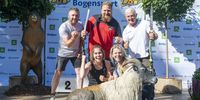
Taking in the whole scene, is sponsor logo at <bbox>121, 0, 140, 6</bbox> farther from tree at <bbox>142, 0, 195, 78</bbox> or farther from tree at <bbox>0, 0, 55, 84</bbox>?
tree at <bbox>0, 0, 55, 84</bbox>

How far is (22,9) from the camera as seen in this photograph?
9094 millimetres

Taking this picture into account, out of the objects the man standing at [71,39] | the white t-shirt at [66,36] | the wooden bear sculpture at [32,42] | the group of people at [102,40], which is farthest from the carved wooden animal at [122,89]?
the wooden bear sculpture at [32,42]

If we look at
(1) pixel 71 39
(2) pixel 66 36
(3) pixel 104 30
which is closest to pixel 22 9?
(2) pixel 66 36

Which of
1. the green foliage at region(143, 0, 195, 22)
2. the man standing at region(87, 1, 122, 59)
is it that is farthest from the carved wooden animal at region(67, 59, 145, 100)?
the green foliage at region(143, 0, 195, 22)

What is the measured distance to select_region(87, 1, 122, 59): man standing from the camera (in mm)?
6906

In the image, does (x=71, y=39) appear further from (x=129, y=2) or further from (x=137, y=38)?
(x=129, y=2)

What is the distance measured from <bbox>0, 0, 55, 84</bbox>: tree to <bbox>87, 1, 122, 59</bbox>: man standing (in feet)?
7.97

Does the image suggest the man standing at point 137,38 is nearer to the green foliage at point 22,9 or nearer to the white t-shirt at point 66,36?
the white t-shirt at point 66,36

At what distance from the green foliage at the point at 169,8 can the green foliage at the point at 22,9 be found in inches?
94.5

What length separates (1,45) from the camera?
430 inches

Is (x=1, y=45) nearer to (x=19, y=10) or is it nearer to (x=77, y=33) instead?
(x=19, y=10)

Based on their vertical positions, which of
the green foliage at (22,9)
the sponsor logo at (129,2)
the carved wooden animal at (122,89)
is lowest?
the carved wooden animal at (122,89)

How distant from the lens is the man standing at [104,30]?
6.91m

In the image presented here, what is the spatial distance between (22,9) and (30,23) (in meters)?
0.33
